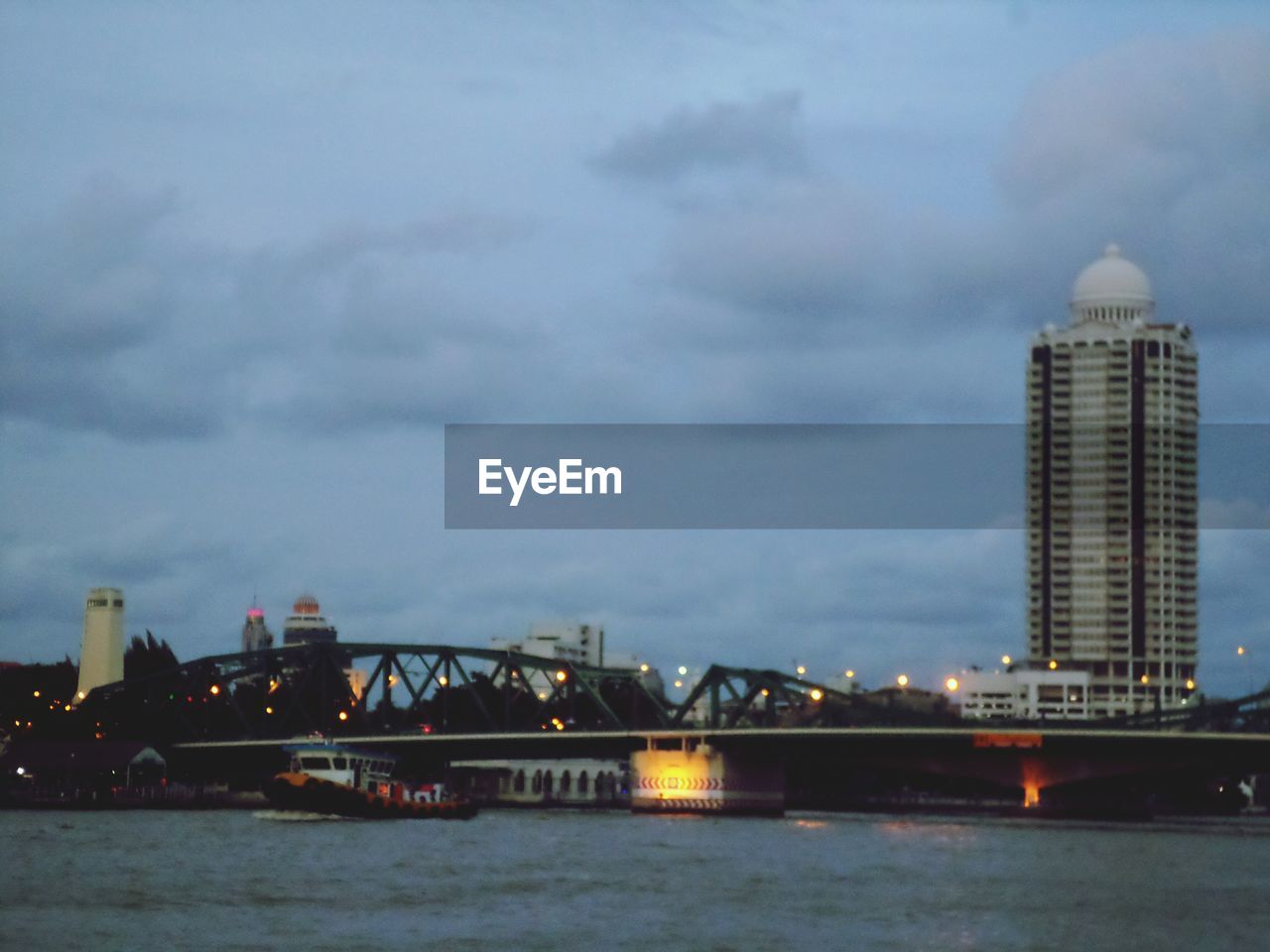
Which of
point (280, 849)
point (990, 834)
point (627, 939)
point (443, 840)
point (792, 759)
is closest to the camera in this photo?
point (627, 939)

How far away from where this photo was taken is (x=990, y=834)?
137000 millimetres

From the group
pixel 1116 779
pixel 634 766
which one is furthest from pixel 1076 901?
pixel 1116 779

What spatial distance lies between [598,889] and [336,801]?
52912 mm

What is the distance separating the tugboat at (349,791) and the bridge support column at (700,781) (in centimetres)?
3024

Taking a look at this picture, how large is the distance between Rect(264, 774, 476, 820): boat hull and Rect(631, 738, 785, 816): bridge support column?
35.8 metres

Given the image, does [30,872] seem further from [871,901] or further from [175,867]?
[871,901]

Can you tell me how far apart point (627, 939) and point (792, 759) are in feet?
388

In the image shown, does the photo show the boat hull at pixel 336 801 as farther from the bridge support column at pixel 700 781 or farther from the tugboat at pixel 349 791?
the bridge support column at pixel 700 781

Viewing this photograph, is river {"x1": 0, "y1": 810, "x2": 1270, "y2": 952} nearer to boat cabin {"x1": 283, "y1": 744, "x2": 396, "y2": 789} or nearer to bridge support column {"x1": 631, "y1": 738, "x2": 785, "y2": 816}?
boat cabin {"x1": 283, "y1": 744, "x2": 396, "y2": 789}

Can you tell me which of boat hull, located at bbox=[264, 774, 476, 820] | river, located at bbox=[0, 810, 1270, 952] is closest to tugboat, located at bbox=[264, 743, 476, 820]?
boat hull, located at bbox=[264, 774, 476, 820]

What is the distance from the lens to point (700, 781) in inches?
6855

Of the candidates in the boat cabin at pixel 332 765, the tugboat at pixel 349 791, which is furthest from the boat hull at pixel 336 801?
the boat cabin at pixel 332 765

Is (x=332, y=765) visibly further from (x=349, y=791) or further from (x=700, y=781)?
(x=700, y=781)

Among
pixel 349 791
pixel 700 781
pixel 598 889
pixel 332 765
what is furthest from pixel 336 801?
pixel 598 889
